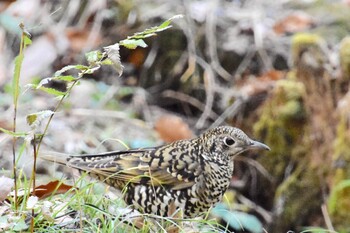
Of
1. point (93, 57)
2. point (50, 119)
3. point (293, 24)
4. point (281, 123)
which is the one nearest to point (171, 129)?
point (281, 123)

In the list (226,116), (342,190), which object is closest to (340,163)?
(342,190)

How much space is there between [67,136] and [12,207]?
10.5 ft

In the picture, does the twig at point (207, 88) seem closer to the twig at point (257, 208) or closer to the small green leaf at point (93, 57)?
the twig at point (257, 208)

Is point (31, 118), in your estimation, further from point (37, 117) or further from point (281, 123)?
point (281, 123)

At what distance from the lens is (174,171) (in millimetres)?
4469

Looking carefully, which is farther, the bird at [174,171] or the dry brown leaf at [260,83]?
the dry brown leaf at [260,83]

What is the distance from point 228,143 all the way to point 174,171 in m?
0.32

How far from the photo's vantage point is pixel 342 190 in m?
6.07

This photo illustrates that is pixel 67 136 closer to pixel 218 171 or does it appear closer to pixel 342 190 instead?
pixel 342 190

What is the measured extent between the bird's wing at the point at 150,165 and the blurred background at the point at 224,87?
5.08 ft

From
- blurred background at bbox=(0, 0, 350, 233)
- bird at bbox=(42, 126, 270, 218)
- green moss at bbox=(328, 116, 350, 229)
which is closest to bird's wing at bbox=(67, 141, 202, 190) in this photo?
bird at bbox=(42, 126, 270, 218)

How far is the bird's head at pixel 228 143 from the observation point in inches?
177

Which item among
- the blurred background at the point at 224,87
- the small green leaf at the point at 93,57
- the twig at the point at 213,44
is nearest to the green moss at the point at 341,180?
the blurred background at the point at 224,87

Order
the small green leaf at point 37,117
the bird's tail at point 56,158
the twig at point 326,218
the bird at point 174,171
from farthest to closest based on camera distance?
the twig at point 326,218
the bird's tail at point 56,158
the bird at point 174,171
the small green leaf at point 37,117
